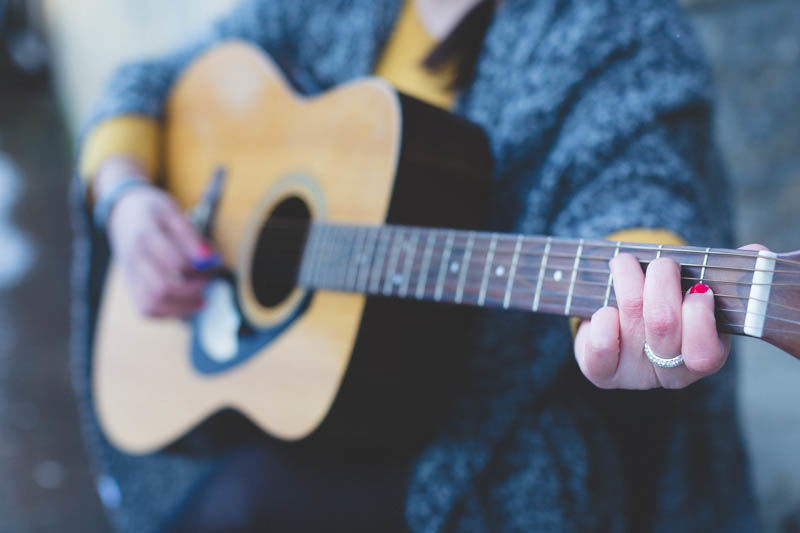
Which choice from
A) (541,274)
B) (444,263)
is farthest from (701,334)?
(444,263)

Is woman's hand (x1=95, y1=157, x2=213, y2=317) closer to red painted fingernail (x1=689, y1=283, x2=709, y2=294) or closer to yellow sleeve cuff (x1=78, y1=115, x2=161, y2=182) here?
yellow sleeve cuff (x1=78, y1=115, x2=161, y2=182)

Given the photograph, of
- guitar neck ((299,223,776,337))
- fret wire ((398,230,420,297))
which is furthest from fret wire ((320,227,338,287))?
fret wire ((398,230,420,297))

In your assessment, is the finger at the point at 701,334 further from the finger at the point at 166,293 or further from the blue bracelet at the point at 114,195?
the blue bracelet at the point at 114,195

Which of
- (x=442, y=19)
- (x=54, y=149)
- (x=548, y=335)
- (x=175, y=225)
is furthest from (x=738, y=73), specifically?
(x=54, y=149)

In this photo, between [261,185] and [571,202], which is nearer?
[571,202]

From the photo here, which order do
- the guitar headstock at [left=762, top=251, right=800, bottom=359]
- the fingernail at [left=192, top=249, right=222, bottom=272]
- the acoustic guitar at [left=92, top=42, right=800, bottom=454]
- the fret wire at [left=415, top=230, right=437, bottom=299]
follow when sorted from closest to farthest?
1. the guitar headstock at [left=762, top=251, right=800, bottom=359]
2. the acoustic guitar at [left=92, top=42, right=800, bottom=454]
3. the fret wire at [left=415, top=230, right=437, bottom=299]
4. the fingernail at [left=192, top=249, right=222, bottom=272]

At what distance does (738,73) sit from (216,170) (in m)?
0.95

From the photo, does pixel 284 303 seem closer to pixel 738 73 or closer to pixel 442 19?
pixel 442 19

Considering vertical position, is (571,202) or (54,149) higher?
(571,202)

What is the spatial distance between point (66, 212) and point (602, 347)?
2.18 meters

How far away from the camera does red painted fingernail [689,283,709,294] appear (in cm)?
42

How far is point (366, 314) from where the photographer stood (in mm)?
655

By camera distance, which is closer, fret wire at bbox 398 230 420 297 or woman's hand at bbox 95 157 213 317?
fret wire at bbox 398 230 420 297

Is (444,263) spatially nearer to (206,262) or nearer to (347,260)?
(347,260)
